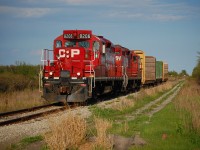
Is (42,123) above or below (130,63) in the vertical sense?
below

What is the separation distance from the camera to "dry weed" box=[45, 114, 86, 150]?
7.75m

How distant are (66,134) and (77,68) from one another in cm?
1109

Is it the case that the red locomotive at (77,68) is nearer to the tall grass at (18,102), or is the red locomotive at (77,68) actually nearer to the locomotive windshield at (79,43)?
the locomotive windshield at (79,43)

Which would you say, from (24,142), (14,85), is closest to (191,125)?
(24,142)

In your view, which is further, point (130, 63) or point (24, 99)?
point (130, 63)

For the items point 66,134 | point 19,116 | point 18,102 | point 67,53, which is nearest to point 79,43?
point 67,53

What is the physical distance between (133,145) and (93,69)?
10485 mm

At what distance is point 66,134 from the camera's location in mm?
8266

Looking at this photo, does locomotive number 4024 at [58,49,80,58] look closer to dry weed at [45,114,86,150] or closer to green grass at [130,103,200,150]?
green grass at [130,103,200,150]

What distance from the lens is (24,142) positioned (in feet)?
29.7

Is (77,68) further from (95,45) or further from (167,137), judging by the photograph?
(167,137)

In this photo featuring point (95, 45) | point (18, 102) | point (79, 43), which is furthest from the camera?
point (95, 45)

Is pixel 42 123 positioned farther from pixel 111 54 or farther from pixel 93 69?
pixel 111 54

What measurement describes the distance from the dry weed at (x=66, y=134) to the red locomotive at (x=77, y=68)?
9128 mm
